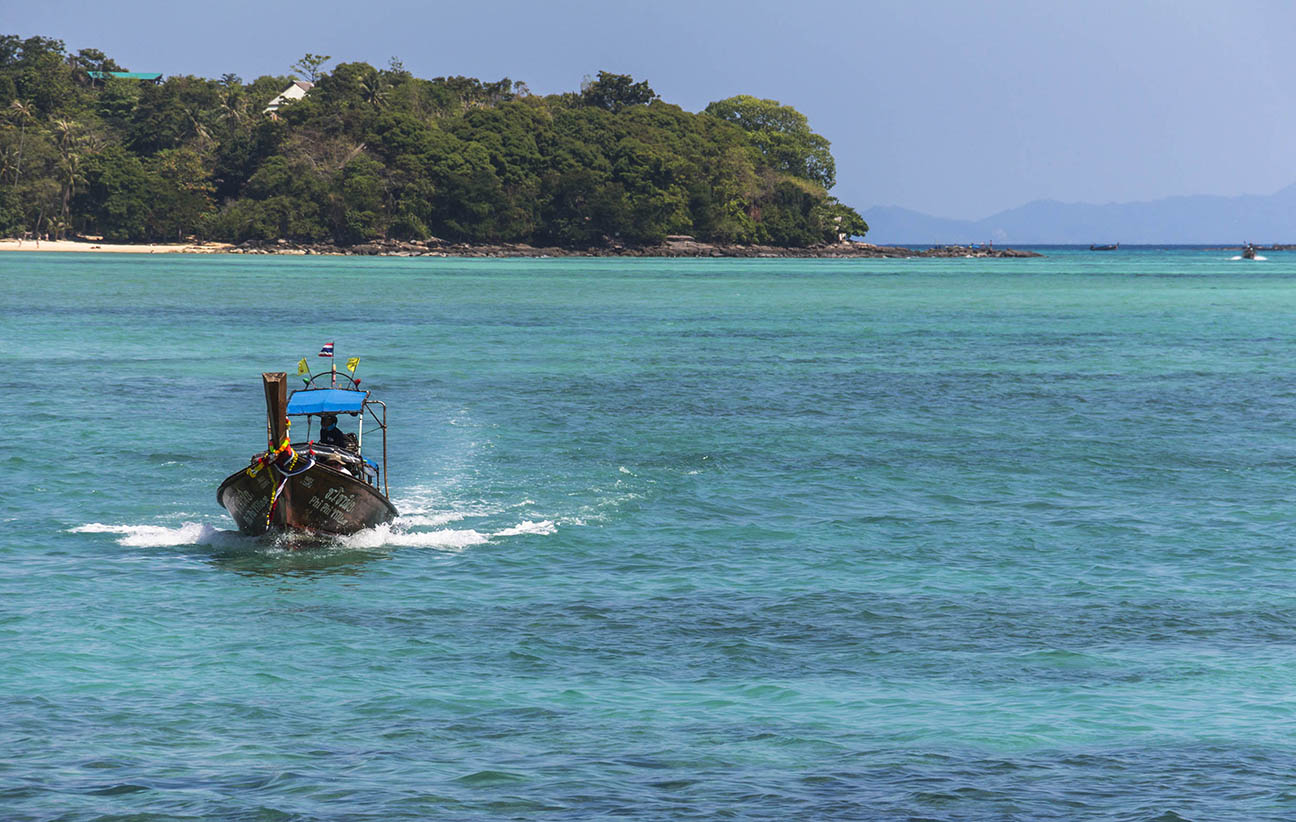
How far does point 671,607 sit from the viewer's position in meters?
18.4

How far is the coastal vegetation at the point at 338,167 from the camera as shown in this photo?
165 m

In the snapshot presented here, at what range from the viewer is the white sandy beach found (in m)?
159

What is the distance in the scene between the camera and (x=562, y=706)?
1450cm

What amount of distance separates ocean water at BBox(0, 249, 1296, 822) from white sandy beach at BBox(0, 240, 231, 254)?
410ft

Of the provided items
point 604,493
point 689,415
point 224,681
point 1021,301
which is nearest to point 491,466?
point 604,493

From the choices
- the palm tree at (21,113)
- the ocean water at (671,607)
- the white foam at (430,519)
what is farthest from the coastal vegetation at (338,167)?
the white foam at (430,519)

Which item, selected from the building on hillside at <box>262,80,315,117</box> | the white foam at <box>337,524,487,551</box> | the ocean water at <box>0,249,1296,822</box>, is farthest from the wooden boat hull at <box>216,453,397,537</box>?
the building on hillside at <box>262,80,315,117</box>

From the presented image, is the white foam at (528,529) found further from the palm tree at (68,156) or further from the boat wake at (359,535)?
the palm tree at (68,156)

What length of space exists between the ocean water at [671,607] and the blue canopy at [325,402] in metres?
2.26

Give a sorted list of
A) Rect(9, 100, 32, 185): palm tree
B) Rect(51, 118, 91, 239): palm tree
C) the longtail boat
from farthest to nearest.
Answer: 1. Rect(9, 100, 32, 185): palm tree
2. Rect(51, 118, 91, 239): palm tree
3. the longtail boat

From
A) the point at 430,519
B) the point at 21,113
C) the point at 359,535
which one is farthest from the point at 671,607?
the point at 21,113

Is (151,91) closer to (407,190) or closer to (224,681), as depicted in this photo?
(407,190)

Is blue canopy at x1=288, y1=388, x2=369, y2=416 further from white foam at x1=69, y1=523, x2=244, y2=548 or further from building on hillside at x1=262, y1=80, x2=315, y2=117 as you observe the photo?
building on hillside at x1=262, y1=80, x2=315, y2=117

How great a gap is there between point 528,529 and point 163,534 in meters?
5.74
